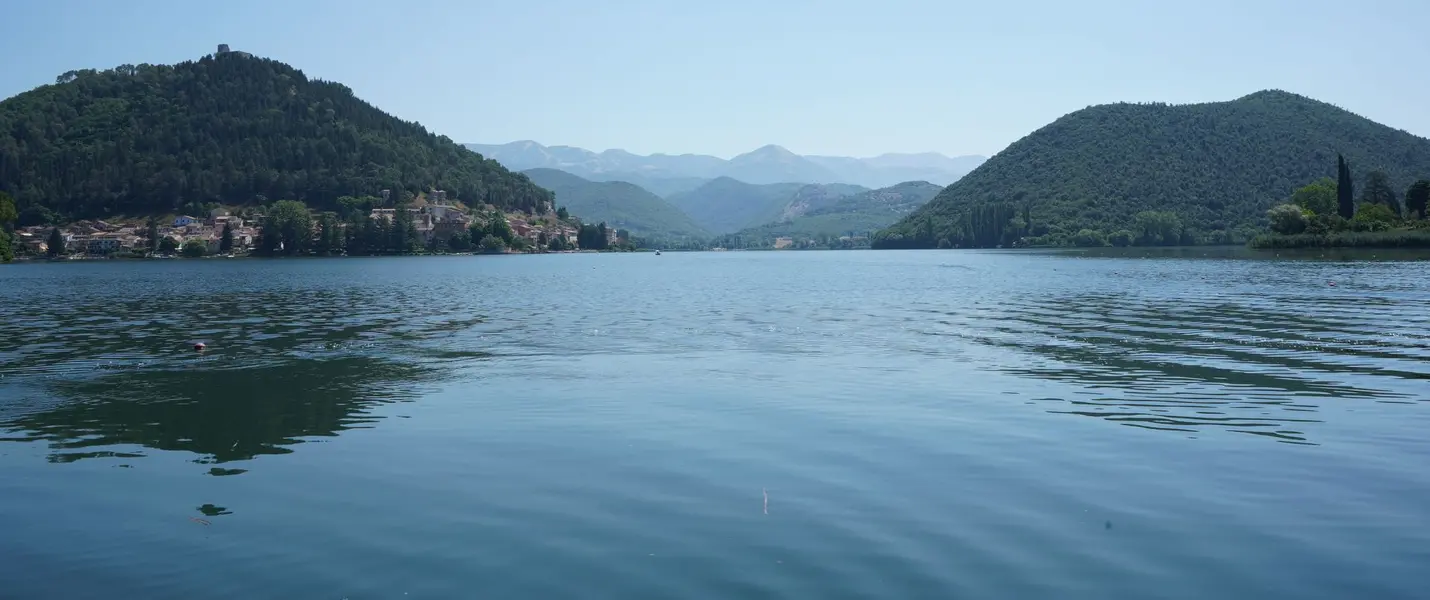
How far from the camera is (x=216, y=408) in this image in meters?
22.7

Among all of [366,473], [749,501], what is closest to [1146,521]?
[749,501]

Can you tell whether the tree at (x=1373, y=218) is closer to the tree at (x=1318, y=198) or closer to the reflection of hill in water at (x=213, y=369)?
the tree at (x=1318, y=198)

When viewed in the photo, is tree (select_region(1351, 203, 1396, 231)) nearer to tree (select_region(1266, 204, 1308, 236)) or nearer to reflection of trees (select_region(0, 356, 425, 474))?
tree (select_region(1266, 204, 1308, 236))

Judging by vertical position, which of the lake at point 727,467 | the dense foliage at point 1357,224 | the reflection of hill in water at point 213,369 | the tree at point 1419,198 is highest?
the tree at point 1419,198

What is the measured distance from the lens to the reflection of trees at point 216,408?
18969 millimetres

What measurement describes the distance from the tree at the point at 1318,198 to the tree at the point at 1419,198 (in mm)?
15962

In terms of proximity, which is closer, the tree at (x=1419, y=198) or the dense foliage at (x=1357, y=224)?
the dense foliage at (x=1357, y=224)

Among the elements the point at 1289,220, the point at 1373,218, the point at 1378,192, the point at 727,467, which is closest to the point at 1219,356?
the point at 727,467

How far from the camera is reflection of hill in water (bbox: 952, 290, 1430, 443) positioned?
68.4 ft

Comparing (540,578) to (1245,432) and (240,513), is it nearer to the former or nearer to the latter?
(240,513)

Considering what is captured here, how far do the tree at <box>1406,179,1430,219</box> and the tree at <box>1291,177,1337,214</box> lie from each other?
16.0 m

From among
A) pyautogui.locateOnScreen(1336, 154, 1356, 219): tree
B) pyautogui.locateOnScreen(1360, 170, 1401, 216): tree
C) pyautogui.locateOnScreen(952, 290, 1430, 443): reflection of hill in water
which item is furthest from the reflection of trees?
pyautogui.locateOnScreen(1360, 170, 1401, 216): tree

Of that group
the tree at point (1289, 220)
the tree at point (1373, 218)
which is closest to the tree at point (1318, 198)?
the tree at point (1373, 218)

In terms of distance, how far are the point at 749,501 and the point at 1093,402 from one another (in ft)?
36.2
